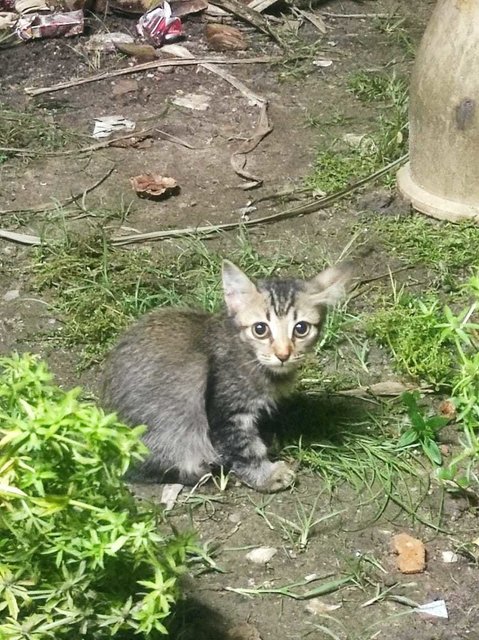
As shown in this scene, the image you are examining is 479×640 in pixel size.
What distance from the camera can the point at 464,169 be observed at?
629 cm

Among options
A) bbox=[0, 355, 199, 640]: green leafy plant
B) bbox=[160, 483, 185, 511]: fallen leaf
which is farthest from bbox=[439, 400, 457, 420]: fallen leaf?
bbox=[0, 355, 199, 640]: green leafy plant

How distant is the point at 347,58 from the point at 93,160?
2487 mm

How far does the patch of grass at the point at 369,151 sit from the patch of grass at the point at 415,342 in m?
1.56

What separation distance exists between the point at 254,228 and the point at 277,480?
7.50 ft

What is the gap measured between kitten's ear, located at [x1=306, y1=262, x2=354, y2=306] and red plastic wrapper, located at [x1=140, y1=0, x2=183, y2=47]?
4.65 meters

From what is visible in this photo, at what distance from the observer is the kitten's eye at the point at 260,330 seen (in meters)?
4.31

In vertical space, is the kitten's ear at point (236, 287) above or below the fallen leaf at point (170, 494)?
above

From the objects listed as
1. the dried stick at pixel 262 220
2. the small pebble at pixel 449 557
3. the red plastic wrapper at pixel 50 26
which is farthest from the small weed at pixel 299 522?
the red plastic wrapper at pixel 50 26

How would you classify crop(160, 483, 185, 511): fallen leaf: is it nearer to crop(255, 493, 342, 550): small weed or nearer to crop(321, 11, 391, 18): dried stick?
crop(255, 493, 342, 550): small weed

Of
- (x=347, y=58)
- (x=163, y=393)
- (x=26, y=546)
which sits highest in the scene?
(x=26, y=546)

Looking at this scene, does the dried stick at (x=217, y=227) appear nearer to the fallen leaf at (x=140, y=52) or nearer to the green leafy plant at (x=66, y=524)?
the fallen leaf at (x=140, y=52)

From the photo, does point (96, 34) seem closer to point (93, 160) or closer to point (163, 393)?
point (93, 160)

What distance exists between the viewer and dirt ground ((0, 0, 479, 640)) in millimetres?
3963

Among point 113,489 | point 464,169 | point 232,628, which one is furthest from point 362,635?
point 464,169
